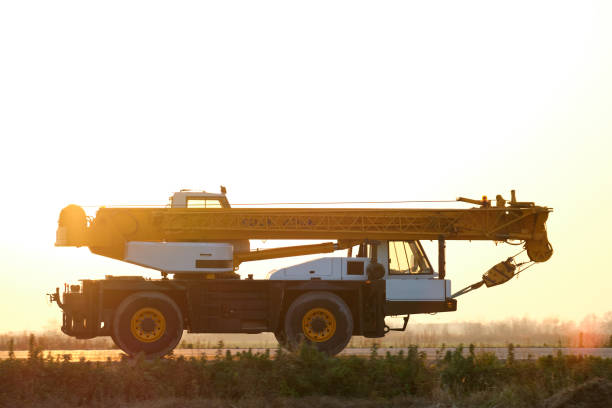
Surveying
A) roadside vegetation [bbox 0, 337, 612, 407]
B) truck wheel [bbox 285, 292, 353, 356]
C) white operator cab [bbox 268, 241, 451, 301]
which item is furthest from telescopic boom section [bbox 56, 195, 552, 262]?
roadside vegetation [bbox 0, 337, 612, 407]

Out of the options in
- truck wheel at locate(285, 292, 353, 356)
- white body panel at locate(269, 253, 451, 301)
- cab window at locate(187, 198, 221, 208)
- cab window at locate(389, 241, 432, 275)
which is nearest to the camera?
truck wheel at locate(285, 292, 353, 356)

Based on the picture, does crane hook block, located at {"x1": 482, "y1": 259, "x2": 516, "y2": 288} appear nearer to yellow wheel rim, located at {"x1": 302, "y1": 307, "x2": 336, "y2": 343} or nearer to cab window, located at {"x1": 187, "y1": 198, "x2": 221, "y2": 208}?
yellow wheel rim, located at {"x1": 302, "y1": 307, "x2": 336, "y2": 343}

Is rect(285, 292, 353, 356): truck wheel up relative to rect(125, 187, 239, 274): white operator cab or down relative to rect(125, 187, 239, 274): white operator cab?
down

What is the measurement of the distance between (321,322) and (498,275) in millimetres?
5987

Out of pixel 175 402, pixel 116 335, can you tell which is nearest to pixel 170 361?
pixel 175 402

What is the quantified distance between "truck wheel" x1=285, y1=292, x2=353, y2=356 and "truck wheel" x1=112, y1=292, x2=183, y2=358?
318 cm

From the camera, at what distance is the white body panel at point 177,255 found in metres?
22.6

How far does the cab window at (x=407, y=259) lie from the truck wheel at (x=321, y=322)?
2.24m

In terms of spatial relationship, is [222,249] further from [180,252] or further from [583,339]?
[583,339]

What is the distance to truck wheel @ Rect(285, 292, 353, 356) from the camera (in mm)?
21578

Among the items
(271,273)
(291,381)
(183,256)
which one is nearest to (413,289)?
(271,273)

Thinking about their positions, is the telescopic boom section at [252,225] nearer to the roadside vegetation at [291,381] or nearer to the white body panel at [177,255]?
the white body panel at [177,255]

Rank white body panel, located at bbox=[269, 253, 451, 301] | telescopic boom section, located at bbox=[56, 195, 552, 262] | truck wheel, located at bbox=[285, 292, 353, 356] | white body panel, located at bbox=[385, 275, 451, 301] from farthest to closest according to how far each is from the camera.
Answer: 1. telescopic boom section, located at bbox=[56, 195, 552, 262]
2. white body panel, located at bbox=[385, 275, 451, 301]
3. white body panel, located at bbox=[269, 253, 451, 301]
4. truck wheel, located at bbox=[285, 292, 353, 356]

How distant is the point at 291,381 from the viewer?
15727mm
